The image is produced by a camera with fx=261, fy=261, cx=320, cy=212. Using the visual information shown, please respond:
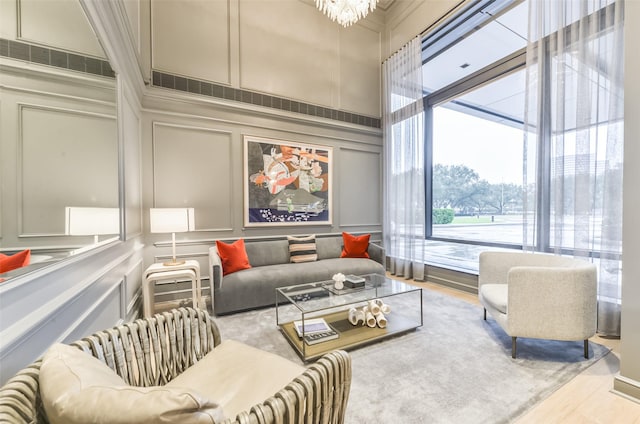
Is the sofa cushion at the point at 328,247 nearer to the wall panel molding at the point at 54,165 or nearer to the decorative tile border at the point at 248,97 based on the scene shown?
the decorative tile border at the point at 248,97

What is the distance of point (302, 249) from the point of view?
12.4 feet

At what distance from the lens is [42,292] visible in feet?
3.15

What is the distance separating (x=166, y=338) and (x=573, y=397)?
7.58 feet

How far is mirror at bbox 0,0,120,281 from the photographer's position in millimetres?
858

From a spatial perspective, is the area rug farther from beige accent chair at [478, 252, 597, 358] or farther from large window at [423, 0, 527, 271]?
large window at [423, 0, 527, 271]

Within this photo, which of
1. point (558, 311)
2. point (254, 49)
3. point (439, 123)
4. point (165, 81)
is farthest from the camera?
point (439, 123)

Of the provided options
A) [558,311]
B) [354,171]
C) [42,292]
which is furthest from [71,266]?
[354,171]

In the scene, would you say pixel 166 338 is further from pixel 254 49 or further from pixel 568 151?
pixel 254 49

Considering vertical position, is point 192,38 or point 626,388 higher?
point 192,38

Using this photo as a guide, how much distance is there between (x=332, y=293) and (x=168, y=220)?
74.0 inches

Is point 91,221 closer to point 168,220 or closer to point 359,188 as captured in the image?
point 168,220

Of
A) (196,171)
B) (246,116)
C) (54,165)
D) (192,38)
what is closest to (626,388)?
(54,165)

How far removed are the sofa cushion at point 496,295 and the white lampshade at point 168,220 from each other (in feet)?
10.1

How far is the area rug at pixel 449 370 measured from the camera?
146 centimetres
